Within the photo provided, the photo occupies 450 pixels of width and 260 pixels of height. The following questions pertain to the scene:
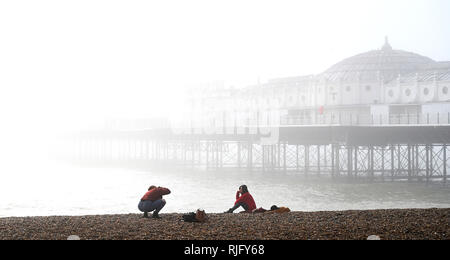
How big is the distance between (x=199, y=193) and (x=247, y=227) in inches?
999

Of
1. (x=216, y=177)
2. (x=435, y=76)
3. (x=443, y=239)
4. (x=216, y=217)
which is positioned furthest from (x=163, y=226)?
(x=435, y=76)

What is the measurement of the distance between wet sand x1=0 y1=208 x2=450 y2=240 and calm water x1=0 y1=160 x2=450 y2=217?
16322mm

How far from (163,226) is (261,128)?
37394mm

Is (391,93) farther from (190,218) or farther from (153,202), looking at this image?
(190,218)

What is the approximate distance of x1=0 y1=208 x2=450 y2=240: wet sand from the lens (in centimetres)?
1034

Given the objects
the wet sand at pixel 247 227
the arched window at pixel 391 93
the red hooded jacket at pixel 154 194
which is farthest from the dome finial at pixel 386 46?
the red hooded jacket at pixel 154 194

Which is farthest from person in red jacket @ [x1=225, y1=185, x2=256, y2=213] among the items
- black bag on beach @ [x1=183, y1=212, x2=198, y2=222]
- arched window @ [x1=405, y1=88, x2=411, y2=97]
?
arched window @ [x1=405, y1=88, x2=411, y2=97]

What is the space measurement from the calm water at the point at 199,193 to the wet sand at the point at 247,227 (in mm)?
16322

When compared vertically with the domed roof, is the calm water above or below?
below

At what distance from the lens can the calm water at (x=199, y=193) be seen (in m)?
30.6

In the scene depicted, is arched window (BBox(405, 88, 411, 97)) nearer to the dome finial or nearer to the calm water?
the calm water

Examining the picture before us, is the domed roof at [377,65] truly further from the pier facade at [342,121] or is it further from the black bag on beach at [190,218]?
the black bag on beach at [190,218]

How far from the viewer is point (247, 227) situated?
37.0 feet
